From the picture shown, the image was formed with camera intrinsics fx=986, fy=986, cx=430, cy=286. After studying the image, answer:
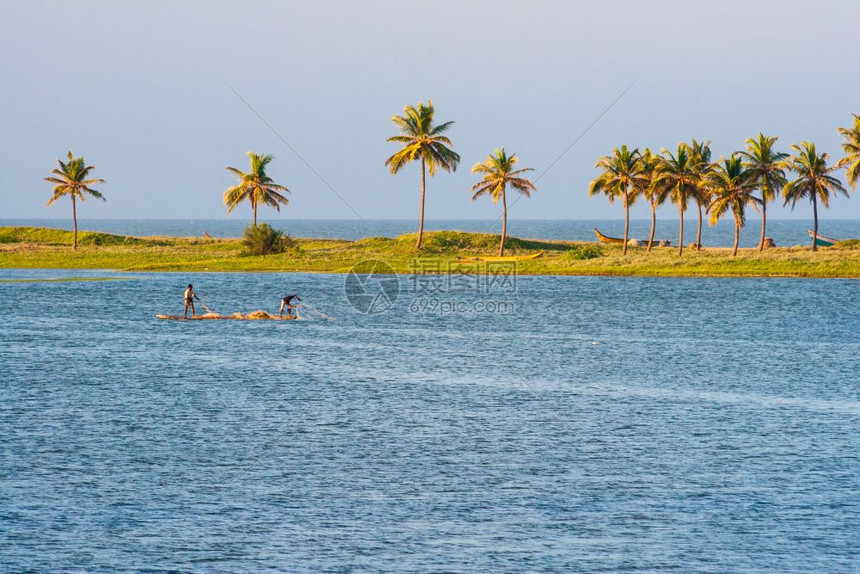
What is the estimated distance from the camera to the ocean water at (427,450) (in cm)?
2250

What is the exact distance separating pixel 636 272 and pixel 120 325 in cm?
5866

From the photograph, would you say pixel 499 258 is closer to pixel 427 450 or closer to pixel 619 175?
pixel 619 175

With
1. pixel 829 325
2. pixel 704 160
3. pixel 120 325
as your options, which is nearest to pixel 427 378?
pixel 120 325

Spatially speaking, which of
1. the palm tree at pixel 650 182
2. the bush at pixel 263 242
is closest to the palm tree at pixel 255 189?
the bush at pixel 263 242

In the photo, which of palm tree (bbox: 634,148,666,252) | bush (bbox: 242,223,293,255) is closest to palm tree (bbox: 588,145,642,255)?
palm tree (bbox: 634,148,666,252)

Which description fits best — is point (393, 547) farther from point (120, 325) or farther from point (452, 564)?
point (120, 325)

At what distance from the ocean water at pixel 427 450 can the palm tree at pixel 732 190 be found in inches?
1978

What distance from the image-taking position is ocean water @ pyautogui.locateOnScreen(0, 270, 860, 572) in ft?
73.8

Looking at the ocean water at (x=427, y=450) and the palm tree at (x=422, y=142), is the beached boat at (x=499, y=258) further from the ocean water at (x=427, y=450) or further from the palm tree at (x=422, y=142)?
the ocean water at (x=427, y=450)

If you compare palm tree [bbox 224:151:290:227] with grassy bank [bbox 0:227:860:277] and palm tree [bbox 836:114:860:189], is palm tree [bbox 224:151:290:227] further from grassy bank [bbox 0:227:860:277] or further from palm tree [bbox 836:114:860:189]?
palm tree [bbox 836:114:860:189]

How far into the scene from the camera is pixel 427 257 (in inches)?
4695

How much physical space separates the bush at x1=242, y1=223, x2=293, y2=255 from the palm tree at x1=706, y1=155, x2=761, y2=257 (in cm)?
5203

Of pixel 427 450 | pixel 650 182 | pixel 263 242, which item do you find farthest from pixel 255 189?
pixel 427 450

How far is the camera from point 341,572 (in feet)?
69.2
